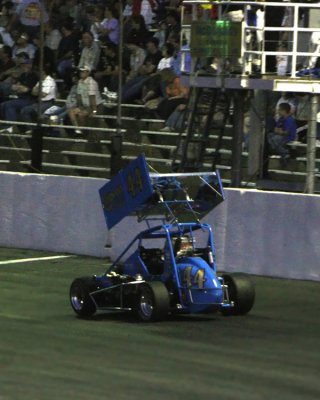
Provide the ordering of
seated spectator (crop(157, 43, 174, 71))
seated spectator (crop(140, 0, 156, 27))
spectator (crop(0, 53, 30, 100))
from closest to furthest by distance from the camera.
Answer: seated spectator (crop(157, 43, 174, 71)), seated spectator (crop(140, 0, 156, 27)), spectator (crop(0, 53, 30, 100))

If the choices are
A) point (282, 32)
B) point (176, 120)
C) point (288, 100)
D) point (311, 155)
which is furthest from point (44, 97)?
point (311, 155)

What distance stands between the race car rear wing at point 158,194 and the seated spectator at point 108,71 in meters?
8.37

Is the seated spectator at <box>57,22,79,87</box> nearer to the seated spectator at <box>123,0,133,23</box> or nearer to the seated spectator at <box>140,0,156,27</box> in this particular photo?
the seated spectator at <box>123,0,133,23</box>

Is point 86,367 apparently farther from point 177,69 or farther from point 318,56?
point 177,69

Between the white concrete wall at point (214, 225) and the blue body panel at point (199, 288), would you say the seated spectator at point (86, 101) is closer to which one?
the white concrete wall at point (214, 225)

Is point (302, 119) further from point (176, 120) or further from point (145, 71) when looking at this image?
point (145, 71)

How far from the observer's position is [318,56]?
17.6 m

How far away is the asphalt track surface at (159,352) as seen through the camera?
30.0 ft

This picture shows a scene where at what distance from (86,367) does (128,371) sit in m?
0.36

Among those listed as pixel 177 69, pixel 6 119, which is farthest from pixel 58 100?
pixel 177 69

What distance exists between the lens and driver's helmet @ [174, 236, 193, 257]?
12.7 meters

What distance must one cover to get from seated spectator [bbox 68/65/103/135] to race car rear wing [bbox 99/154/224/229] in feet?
27.7

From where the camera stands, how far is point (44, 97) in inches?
869

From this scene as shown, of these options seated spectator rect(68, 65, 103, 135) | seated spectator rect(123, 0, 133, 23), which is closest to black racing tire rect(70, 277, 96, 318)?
seated spectator rect(68, 65, 103, 135)
